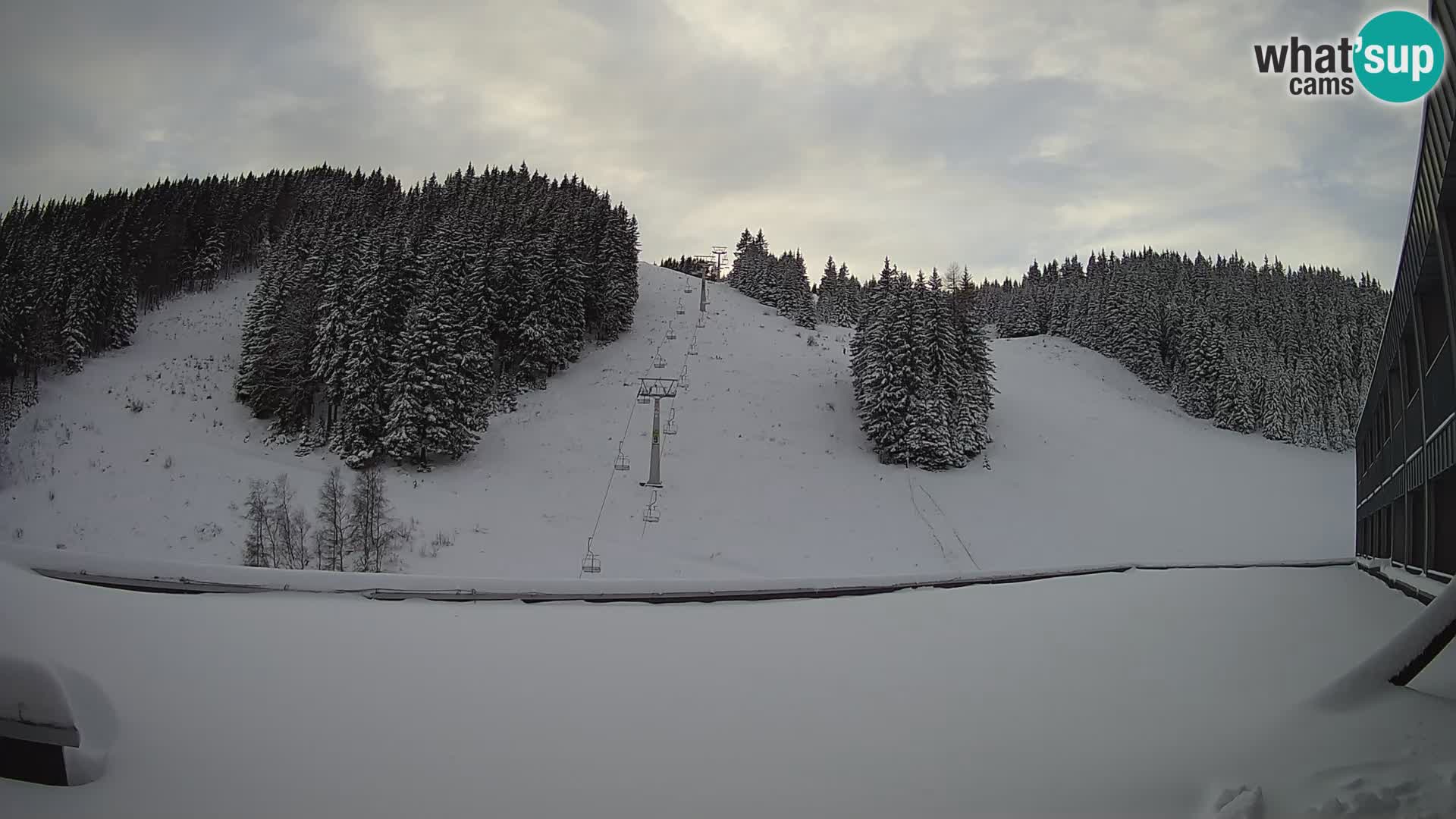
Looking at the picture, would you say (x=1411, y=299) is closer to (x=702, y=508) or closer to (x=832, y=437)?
(x=702, y=508)

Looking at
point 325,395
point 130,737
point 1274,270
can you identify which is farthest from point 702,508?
point 1274,270

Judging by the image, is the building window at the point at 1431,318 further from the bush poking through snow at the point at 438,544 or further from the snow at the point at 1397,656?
the bush poking through snow at the point at 438,544

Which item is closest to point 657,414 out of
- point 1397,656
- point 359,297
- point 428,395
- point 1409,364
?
point 428,395

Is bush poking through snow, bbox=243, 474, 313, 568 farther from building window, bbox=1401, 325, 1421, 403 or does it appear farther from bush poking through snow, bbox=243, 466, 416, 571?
building window, bbox=1401, 325, 1421, 403

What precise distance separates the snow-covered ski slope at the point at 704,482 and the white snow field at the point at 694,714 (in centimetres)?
1786

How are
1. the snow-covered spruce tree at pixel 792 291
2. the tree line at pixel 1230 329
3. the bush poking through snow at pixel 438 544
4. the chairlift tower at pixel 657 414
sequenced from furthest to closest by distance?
the snow-covered spruce tree at pixel 792 291
the tree line at pixel 1230 329
the chairlift tower at pixel 657 414
the bush poking through snow at pixel 438 544

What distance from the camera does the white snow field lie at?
340cm

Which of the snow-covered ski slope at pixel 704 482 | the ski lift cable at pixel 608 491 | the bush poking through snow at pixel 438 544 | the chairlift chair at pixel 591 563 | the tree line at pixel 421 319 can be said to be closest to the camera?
the bush poking through snow at pixel 438 544

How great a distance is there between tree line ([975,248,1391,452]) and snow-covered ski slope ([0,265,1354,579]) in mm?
5560

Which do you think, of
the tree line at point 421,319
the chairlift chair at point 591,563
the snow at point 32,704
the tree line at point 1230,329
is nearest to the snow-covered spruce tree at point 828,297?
the tree line at point 1230,329

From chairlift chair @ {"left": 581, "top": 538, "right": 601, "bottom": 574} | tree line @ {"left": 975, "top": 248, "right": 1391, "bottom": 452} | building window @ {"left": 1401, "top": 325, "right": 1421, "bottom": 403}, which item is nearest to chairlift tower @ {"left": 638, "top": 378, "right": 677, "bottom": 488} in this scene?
chairlift chair @ {"left": 581, "top": 538, "right": 601, "bottom": 574}

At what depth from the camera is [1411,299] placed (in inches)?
431

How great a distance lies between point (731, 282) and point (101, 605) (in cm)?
9423

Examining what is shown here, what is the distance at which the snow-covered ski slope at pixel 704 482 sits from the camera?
87.0 ft
